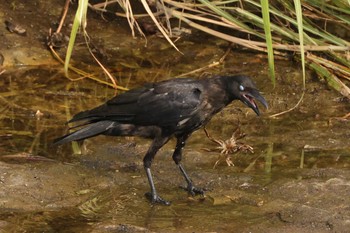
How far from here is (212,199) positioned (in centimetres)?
564

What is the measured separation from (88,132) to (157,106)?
17.1 inches

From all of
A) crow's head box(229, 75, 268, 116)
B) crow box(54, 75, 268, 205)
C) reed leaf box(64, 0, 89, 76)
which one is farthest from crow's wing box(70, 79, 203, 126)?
reed leaf box(64, 0, 89, 76)

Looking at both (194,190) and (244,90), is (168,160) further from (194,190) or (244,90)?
(244,90)

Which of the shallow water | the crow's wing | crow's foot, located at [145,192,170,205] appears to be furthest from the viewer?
the crow's wing

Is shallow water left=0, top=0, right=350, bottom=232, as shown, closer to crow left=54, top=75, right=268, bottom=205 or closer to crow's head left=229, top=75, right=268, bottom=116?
crow left=54, top=75, right=268, bottom=205

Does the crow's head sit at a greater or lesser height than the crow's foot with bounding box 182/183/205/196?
greater

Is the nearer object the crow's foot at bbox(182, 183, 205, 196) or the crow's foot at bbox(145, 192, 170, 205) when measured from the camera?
the crow's foot at bbox(145, 192, 170, 205)

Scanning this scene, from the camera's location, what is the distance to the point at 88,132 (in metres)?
5.74

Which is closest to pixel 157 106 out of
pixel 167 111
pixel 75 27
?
pixel 167 111

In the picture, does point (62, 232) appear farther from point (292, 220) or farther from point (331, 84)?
point (331, 84)

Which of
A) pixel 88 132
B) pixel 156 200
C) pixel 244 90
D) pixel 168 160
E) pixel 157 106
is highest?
pixel 244 90

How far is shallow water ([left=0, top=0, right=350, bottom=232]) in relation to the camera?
5.26m

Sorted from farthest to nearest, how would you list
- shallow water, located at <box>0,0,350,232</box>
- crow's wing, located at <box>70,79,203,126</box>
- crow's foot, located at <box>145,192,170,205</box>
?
crow's wing, located at <box>70,79,203,126</box>
crow's foot, located at <box>145,192,170,205</box>
shallow water, located at <box>0,0,350,232</box>

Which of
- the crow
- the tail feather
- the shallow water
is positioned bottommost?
the shallow water
